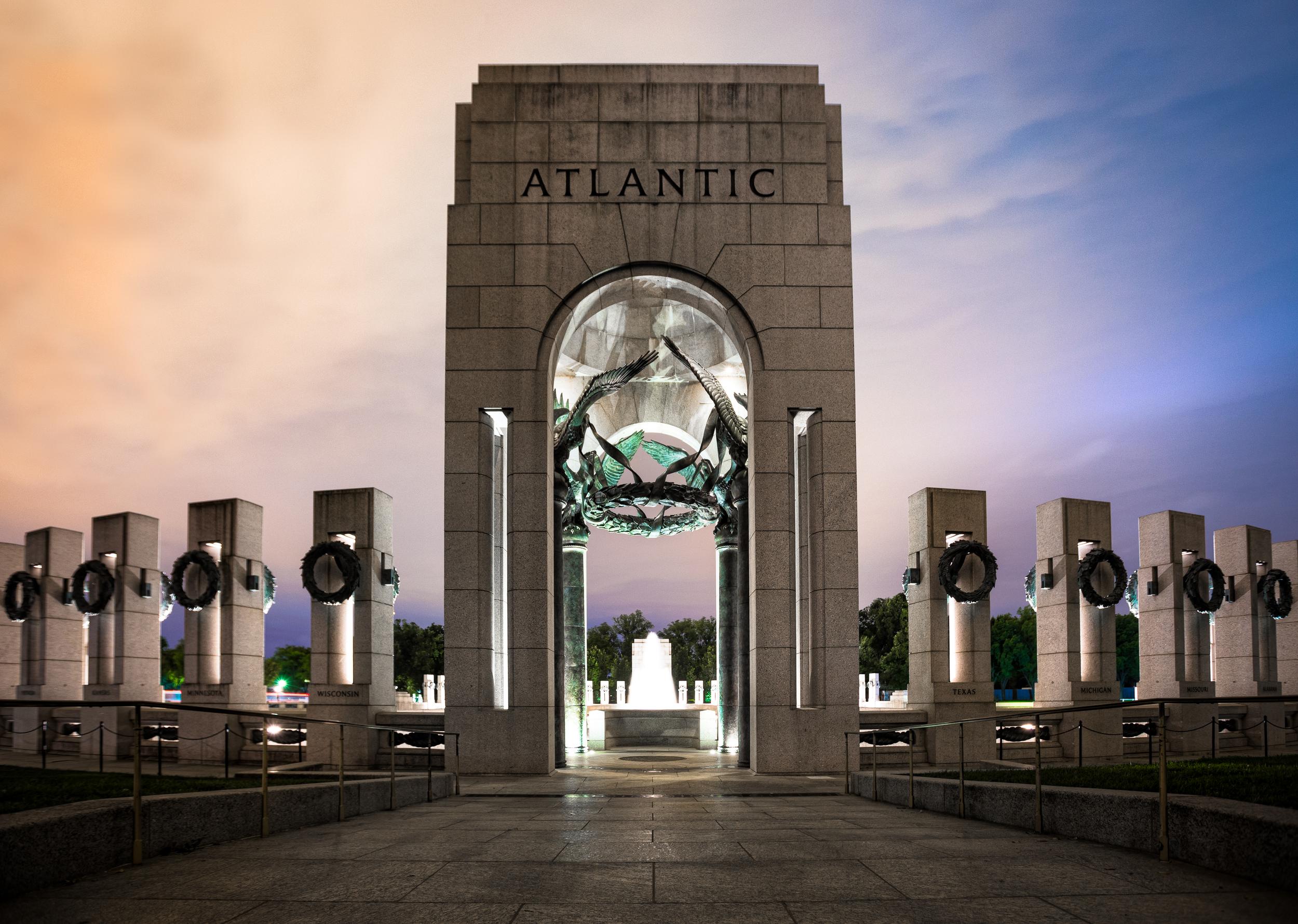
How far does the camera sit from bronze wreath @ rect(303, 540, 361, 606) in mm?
22031

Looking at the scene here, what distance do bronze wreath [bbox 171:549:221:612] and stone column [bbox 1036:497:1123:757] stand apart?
1926cm

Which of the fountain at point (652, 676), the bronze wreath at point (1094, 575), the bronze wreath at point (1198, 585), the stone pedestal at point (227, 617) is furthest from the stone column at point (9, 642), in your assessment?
the bronze wreath at point (1198, 585)

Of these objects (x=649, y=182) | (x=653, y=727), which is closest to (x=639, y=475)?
(x=653, y=727)

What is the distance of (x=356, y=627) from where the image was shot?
2227 centimetres

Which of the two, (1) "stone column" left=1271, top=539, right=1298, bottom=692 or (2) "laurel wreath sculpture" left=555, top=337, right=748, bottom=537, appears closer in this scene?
(2) "laurel wreath sculpture" left=555, top=337, right=748, bottom=537

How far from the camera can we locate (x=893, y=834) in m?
9.57

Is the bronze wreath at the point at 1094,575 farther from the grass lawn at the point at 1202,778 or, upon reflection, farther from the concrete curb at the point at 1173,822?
the concrete curb at the point at 1173,822

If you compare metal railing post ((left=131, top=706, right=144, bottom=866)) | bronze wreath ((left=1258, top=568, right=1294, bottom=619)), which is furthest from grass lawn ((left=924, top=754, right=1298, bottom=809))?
bronze wreath ((left=1258, top=568, right=1294, bottom=619))

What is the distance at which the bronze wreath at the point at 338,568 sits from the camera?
867 inches

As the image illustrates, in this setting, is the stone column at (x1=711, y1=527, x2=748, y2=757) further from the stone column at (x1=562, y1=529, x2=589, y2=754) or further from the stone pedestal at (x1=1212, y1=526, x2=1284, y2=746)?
the stone pedestal at (x1=1212, y1=526, x2=1284, y2=746)

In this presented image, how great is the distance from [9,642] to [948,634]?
25238 mm

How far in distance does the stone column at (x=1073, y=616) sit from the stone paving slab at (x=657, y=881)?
636 inches

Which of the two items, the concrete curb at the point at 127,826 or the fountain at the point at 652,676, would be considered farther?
the fountain at the point at 652,676

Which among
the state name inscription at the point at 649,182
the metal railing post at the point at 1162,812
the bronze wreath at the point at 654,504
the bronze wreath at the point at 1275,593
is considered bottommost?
the metal railing post at the point at 1162,812
